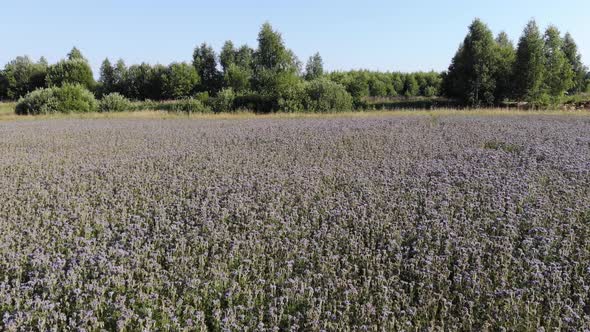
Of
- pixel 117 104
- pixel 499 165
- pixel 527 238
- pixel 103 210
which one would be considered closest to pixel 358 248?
pixel 527 238

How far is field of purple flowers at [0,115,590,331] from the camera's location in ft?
8.31

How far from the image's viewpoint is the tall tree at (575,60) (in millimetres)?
50312

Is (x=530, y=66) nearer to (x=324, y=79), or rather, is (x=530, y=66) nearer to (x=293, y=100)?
(x=324, y=79)

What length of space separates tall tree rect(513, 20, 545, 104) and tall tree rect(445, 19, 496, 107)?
5.15 ft

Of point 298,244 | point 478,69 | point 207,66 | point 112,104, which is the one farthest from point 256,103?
point 207,66

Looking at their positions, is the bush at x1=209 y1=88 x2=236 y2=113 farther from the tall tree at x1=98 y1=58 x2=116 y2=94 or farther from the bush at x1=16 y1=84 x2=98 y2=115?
the tall tree at x1=98 y1=58 x2=116 y2=94

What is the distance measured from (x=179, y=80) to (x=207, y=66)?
35.4 feet

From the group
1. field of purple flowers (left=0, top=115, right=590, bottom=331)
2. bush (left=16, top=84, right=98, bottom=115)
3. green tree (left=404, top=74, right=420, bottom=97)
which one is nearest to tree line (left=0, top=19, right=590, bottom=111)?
bush (left=16, top=84, right=98, bottom=115)

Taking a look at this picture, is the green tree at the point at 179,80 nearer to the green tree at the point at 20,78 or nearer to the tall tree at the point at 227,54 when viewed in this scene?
the tall tree at the point at 227,54

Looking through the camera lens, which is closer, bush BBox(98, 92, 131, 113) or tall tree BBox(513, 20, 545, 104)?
bush BBox(98, 92, 131, 113)

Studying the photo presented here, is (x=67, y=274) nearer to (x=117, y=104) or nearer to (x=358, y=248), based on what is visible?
(x=358, y=248)

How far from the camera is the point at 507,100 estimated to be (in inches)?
1323

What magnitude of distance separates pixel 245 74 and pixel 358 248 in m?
38.8

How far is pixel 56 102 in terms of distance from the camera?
23.7m
